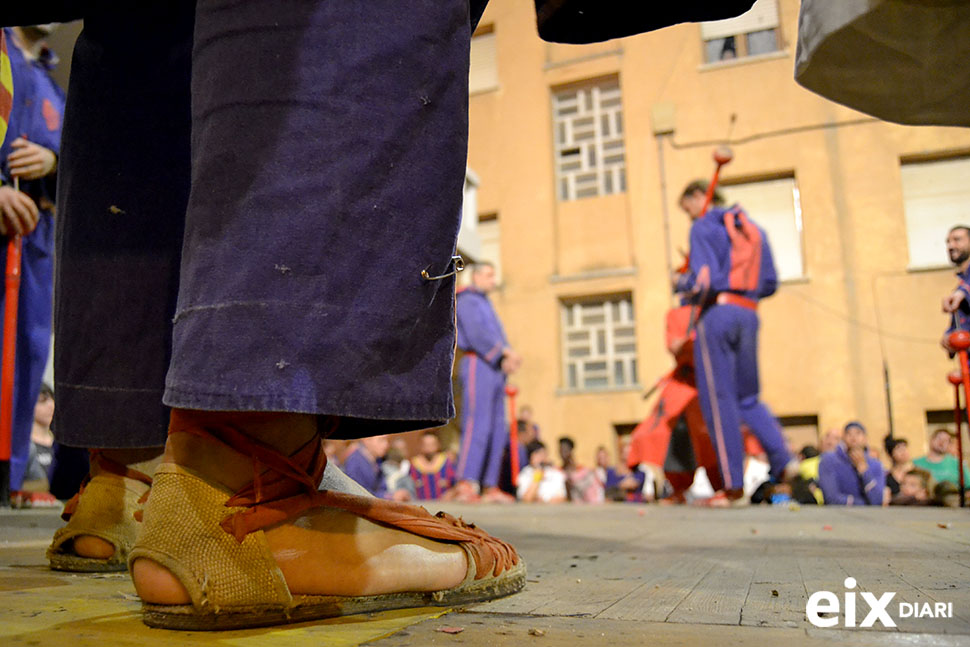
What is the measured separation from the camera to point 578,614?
627 mm

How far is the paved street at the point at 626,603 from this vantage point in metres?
0.53

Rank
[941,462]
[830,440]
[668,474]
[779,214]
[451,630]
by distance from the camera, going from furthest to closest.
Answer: [779,214]
[830,440]
[941,462]
[668,474]
[451,630]

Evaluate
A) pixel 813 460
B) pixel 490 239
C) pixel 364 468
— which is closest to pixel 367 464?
pixel 364 468

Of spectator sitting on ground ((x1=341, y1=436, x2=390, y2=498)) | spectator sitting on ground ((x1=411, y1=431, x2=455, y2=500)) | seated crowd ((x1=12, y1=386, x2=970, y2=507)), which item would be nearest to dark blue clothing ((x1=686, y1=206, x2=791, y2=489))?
seated crowd ((x1=12, y1=386, x2=970, y2=507))

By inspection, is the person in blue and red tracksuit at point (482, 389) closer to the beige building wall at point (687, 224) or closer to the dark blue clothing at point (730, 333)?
the dark blue clothing at point (730, 333)

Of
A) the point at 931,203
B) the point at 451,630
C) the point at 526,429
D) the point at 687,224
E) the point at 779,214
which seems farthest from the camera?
the point at 687,224

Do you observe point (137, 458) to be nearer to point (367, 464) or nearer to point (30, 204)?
point (30, 204)

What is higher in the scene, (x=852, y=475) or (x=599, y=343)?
(x=599, y=343)

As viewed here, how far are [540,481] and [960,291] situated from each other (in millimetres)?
3015

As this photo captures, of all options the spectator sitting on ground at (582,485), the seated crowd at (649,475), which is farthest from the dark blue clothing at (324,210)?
the spectator sitting on ground at (582,485)

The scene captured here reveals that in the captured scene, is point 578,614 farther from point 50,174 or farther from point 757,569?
point 50,174

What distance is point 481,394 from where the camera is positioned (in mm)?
4828

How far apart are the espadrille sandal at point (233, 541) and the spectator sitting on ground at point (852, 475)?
14.1ft

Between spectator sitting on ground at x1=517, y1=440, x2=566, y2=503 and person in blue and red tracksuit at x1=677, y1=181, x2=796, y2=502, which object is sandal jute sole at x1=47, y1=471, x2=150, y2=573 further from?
spectator sitting on ground at x1=517, y1=440, x2=566, y2=503
